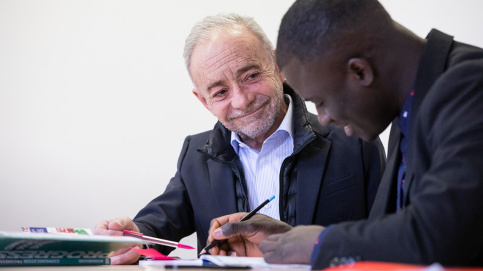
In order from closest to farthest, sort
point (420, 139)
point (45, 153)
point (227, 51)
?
point (420, 139), point (227, 51), point (45, 153)

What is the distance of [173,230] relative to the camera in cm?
231

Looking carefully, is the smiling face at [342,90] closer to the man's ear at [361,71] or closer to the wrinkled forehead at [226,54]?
the man's ear at [361,71]

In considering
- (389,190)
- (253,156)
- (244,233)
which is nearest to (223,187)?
(253,156)

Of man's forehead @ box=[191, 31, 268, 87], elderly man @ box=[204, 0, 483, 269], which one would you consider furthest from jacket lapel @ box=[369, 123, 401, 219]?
man's forehead @ box=[191, 31, 268, 87]

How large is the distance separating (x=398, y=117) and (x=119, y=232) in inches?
39.6

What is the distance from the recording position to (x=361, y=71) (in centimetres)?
119

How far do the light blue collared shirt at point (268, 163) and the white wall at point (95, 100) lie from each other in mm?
893

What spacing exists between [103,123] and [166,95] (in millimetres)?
375

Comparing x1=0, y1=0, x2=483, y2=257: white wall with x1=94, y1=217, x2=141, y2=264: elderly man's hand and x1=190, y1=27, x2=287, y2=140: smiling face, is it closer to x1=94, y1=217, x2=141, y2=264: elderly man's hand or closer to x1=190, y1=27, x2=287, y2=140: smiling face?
x1=190, y1=27, x2=287, y2=140: smiling face

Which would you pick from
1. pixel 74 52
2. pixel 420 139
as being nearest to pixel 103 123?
pixel 74 52

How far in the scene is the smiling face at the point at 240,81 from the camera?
2.16 m

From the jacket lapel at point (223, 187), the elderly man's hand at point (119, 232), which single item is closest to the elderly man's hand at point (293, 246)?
the elderly man's hand at point (119, 232)

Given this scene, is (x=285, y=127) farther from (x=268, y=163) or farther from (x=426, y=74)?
(x=426, y=74)

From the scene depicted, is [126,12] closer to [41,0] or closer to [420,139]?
[41,0]
